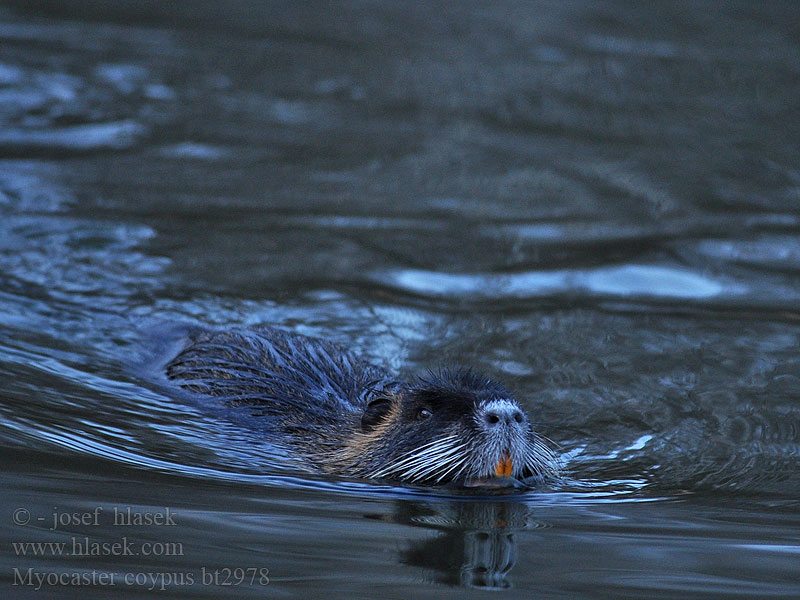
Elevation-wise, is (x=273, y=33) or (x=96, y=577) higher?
(x=273, y=33)

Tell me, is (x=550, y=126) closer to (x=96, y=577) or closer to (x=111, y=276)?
(x=111, y=276)

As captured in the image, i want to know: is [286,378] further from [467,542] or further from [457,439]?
[467,542]

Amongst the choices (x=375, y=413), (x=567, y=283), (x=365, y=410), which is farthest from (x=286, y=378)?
(x=567, y=283)

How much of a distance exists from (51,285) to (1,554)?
3.53 m

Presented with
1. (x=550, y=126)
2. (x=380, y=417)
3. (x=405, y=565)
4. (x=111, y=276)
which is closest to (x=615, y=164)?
(x=550, y=126)

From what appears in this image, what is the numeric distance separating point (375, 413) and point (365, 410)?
0.45 feet

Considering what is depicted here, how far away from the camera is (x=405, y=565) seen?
3.42 m

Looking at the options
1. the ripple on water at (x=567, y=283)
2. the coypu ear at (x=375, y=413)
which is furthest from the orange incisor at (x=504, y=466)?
the ripple on water at (x=567, y=283)

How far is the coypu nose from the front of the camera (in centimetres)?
405

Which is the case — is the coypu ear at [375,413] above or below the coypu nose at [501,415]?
above

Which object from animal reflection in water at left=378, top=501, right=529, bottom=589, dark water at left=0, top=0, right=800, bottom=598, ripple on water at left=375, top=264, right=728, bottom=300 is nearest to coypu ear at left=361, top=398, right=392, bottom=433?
dark water at left=0, top=0, right=800, bottom=598

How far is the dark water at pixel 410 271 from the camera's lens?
11.9 ft

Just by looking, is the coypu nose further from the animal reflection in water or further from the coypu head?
the animal reflection in water

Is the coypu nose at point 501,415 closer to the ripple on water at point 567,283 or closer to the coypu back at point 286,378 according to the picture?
the coypu back at point 286,378
